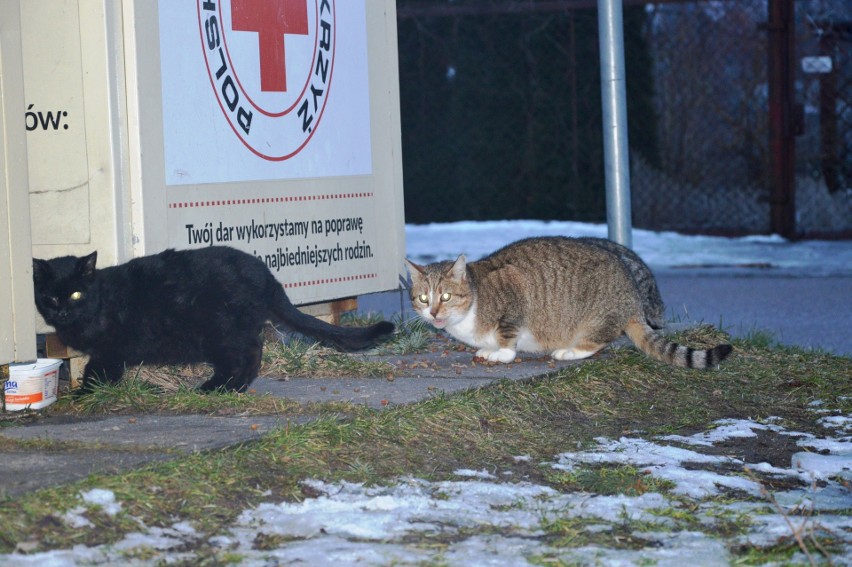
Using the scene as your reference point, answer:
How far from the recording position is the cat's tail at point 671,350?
5426 millimetres

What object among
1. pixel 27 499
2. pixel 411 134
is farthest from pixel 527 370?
pixel 411 134

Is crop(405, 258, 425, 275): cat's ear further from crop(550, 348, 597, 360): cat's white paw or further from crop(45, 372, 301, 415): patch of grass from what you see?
crop(45, 372, 301, 415): patch of grass

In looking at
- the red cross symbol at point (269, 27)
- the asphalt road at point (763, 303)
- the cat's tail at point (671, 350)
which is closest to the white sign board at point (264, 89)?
the red cross symbol at point (269, 27)

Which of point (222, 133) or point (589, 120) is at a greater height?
point (589, 120)

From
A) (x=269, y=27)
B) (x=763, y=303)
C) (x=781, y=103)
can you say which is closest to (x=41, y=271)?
(x=269, y=27)

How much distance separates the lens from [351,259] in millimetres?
6391

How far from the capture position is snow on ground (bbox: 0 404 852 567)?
296 cm

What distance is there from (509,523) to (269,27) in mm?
3263

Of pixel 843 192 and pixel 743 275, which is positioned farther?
pixel 843 192

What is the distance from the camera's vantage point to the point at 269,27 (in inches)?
225

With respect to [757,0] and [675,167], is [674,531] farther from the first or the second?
[757,0]

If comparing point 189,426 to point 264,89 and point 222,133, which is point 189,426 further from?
point 264,89

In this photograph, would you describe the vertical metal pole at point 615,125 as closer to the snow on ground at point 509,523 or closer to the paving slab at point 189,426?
the paving slab at point 189,426

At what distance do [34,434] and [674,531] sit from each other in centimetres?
223
